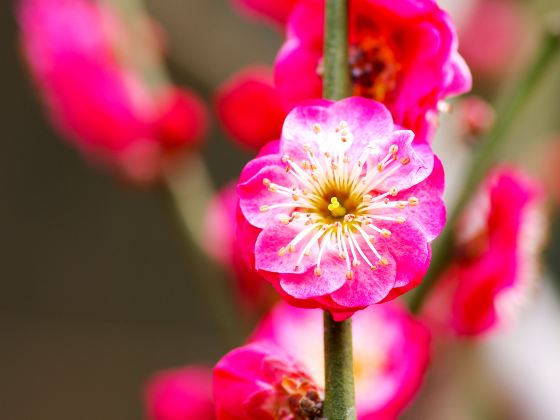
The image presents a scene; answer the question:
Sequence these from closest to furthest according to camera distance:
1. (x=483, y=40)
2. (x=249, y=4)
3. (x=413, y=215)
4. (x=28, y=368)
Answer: (x=413, y=215)
(x=249, y=4)
(x=483, y=40)
(x=28, y=368)

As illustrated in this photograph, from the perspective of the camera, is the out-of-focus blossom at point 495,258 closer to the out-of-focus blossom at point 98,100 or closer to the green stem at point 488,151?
the green stem at point 488,151

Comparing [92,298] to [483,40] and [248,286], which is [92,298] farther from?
[248,286]

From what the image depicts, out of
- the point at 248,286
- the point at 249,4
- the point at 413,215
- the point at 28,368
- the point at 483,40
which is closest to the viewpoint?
the point at 413,215

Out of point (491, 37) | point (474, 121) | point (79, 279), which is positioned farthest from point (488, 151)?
point (79, 279)

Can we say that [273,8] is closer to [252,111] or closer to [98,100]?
[252,111]

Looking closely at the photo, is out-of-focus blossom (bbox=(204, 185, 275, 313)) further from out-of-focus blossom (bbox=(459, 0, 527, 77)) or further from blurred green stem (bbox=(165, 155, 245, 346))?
out-of-focus blossom (bbox=(459, 0, 527, 77))

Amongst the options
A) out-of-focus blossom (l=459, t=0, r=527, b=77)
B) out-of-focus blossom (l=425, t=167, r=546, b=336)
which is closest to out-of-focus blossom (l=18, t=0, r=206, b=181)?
out-of-focus blossom (l=425, t=167, r=546, b=336)

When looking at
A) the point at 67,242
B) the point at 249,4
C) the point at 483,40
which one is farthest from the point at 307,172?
the point at 67,242
